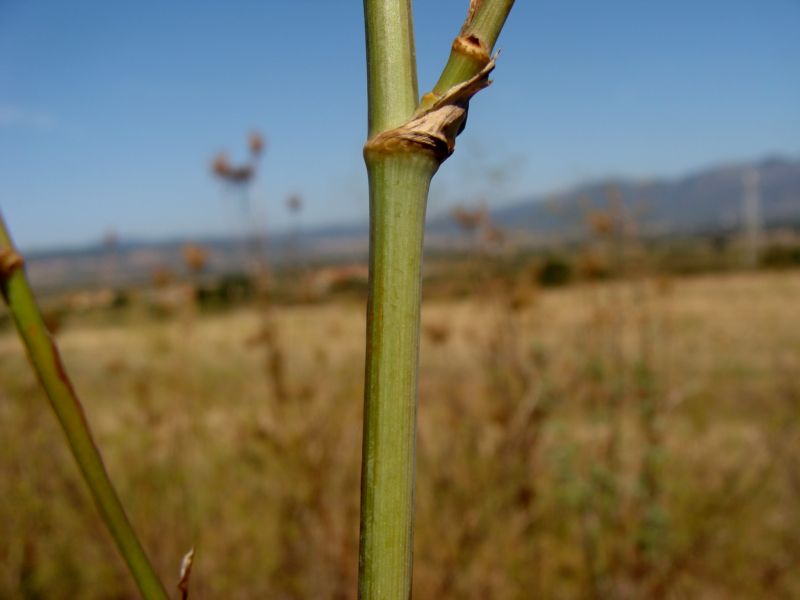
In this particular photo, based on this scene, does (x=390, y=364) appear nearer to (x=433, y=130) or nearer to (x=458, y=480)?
(x=433, y=130)

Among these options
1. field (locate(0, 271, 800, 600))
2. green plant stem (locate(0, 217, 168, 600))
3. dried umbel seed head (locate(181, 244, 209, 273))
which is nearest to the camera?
green plant stem (locate(0, 217, 168, 600))

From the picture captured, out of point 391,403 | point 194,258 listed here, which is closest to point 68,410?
point 391,403

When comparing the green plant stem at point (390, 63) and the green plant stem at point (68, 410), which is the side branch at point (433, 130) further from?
the green plant stem at point (68, 410)

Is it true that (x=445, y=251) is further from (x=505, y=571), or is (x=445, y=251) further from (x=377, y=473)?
(x=377, y=473)

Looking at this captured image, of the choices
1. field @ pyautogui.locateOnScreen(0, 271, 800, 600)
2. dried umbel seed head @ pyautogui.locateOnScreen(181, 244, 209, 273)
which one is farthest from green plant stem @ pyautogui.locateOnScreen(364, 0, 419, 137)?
dried umbel seed head @ pyautogui.locateOnScreen(181, 244, 209, 273)

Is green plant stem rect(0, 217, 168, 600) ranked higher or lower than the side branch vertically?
lower

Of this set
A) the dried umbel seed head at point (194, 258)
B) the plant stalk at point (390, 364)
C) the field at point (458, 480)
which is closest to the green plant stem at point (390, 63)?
the plant stalk at point (390, 364)

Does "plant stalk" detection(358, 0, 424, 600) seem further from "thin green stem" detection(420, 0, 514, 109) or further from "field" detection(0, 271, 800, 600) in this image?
"field" detection(0, 271, 800, 600)
